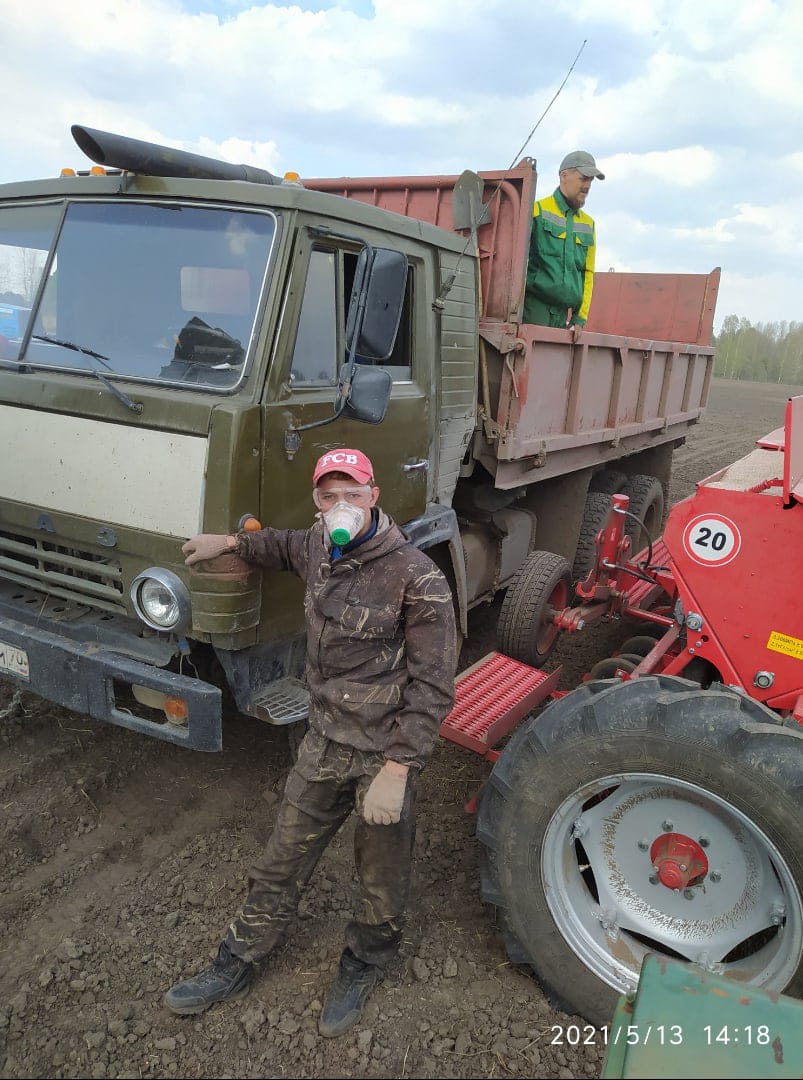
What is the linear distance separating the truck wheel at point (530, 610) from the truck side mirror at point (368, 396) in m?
2.05

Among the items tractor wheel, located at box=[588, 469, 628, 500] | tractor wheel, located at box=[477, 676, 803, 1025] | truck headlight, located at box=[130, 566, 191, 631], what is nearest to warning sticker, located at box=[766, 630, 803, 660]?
tractor wheel, located at box=[477, 676, 803, 1025]

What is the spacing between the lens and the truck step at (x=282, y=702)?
9.02 feet

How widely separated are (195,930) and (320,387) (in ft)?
6.71

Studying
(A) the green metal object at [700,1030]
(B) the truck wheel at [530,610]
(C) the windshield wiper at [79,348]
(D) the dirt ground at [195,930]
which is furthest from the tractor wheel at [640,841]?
(C) the windshield wiper at [79,348]

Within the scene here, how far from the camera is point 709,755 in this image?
216 cm

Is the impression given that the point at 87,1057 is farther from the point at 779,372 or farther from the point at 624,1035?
the point at 779,372

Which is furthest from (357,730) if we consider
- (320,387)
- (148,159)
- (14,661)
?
(148,159)

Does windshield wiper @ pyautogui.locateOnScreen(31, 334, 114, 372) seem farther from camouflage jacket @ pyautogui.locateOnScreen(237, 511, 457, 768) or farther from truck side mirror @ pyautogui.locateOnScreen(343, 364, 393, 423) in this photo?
camouflage jacket @ pyautogui.locateOnScreen(237, 511, 457, 768)

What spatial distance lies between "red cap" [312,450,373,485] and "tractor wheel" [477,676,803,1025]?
0.99m

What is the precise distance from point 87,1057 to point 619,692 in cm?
190

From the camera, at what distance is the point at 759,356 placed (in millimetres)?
63875

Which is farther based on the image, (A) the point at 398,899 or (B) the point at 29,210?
(B) the point at 29,210

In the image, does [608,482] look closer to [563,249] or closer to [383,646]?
[563,249]

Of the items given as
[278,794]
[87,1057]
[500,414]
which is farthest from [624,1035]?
[500,414]
